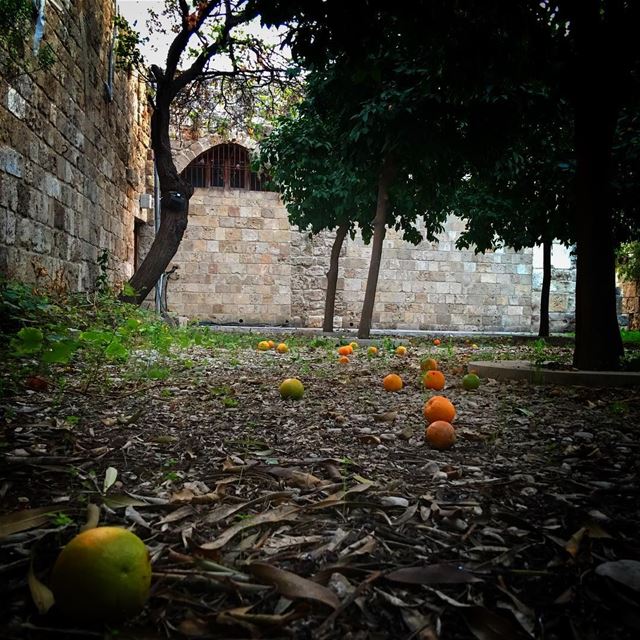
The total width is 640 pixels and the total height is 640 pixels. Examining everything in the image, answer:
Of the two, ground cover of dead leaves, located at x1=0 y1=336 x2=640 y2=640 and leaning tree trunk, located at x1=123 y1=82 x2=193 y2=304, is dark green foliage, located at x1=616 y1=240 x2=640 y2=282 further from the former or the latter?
ground cover of dead leaves, located at x1=0 y1=336 x2=640 y2=640

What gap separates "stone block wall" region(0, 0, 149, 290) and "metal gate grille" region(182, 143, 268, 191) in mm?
4416

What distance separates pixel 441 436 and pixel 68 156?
23.5 ft

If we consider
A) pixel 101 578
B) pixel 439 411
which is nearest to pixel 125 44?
pixel 439 411

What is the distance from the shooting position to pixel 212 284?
53.2 feet

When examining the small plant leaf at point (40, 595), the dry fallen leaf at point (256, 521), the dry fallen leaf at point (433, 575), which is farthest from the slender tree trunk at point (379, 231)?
the small plant leaf at point (40, 595)

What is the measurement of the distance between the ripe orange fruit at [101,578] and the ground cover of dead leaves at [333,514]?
0.04 metres

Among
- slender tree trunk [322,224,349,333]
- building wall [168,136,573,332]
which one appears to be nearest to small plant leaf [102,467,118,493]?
slender tree trunk [322,224,349,333]

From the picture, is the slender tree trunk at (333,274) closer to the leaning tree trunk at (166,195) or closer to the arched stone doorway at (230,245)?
the leaning tree trunk at (166,195)

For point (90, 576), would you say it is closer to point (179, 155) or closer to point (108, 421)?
point (108, 421)

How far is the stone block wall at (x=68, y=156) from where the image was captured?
588 centimetres

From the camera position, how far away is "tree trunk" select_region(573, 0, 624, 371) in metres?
4.74

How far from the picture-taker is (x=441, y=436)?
105 inches

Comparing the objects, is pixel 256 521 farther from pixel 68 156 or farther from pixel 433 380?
pixel 68 156

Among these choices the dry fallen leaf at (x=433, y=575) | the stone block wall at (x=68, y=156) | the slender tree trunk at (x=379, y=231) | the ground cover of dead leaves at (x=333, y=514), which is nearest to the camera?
the ground cover of dead leaves at (x=333, y=514)
